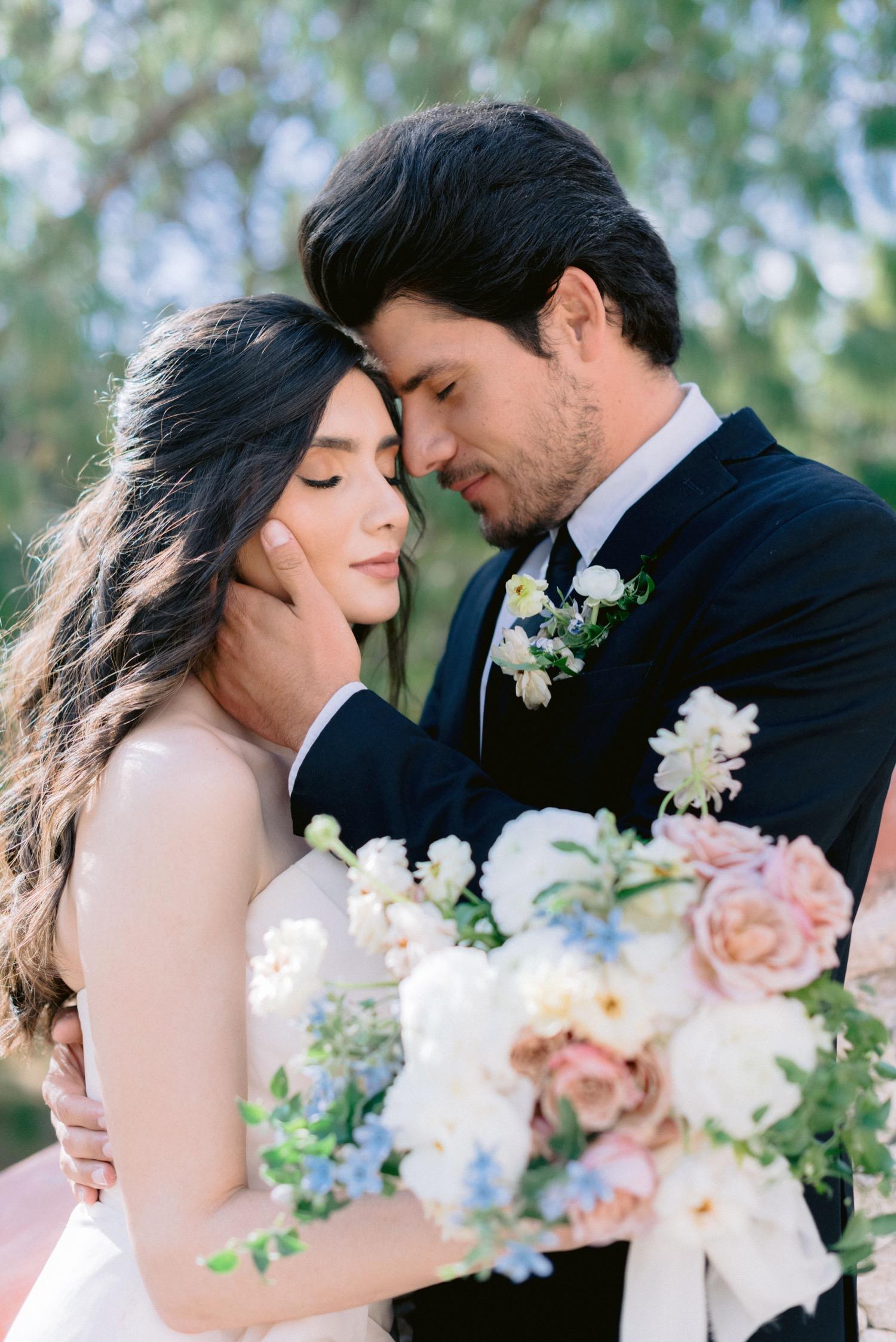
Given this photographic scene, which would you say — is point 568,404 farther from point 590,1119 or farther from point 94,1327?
point 94,1327

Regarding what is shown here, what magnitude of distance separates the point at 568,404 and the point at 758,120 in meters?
3.76

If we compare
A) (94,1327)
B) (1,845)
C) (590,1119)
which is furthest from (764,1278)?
(1,845)

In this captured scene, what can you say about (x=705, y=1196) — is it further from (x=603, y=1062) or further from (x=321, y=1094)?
(x=321, y=1094)

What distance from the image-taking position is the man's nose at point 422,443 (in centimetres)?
259

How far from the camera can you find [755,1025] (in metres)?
1.15

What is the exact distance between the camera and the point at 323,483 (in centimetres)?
232

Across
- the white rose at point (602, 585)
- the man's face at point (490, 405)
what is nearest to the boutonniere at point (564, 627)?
the white rose at point (602, 585)

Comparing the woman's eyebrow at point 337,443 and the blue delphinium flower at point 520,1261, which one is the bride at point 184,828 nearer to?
the woman's eyebrow at point 337,443

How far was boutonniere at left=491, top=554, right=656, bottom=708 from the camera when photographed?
2213 mm

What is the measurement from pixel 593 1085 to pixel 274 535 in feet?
4.33

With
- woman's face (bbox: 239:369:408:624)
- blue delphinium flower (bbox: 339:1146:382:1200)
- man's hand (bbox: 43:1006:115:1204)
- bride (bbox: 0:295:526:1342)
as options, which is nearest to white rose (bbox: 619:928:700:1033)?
blue delphinium flower (bbox: 339:1146:382:1200)

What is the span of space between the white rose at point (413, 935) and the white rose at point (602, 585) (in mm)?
1018

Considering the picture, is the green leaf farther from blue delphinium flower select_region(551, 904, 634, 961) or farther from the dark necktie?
the dark necktie

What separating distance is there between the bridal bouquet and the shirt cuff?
0.62 metres
